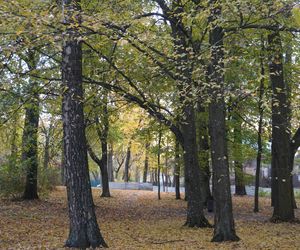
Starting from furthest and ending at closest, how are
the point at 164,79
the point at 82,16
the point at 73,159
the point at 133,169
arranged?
the point at 133,169 < the point at 164,79 < the point at 73,159 < the point at 82,16

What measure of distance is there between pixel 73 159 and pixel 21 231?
Answer: 14.8ft

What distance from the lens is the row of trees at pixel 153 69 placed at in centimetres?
692

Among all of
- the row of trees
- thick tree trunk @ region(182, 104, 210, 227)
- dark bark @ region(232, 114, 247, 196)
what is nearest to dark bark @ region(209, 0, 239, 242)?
the row of trees

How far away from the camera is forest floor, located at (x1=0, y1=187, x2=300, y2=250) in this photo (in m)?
9.50

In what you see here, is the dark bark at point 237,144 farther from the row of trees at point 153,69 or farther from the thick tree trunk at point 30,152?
the thick tree trunk at point 30,152

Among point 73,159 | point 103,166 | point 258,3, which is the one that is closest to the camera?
point 258,3

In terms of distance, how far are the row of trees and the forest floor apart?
2.57 feet

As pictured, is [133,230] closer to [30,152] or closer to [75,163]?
[75,163]

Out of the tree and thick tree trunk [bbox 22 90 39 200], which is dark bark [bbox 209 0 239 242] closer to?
the tree

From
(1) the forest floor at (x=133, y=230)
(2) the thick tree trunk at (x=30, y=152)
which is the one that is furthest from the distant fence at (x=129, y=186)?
(1) the forest floor at (x=133, y=230)

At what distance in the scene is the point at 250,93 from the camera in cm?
805

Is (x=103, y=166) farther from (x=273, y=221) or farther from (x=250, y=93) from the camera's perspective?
(x=250, y=93)

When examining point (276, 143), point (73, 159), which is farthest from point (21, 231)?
point (276, 143)

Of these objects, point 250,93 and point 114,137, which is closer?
point 250,93
